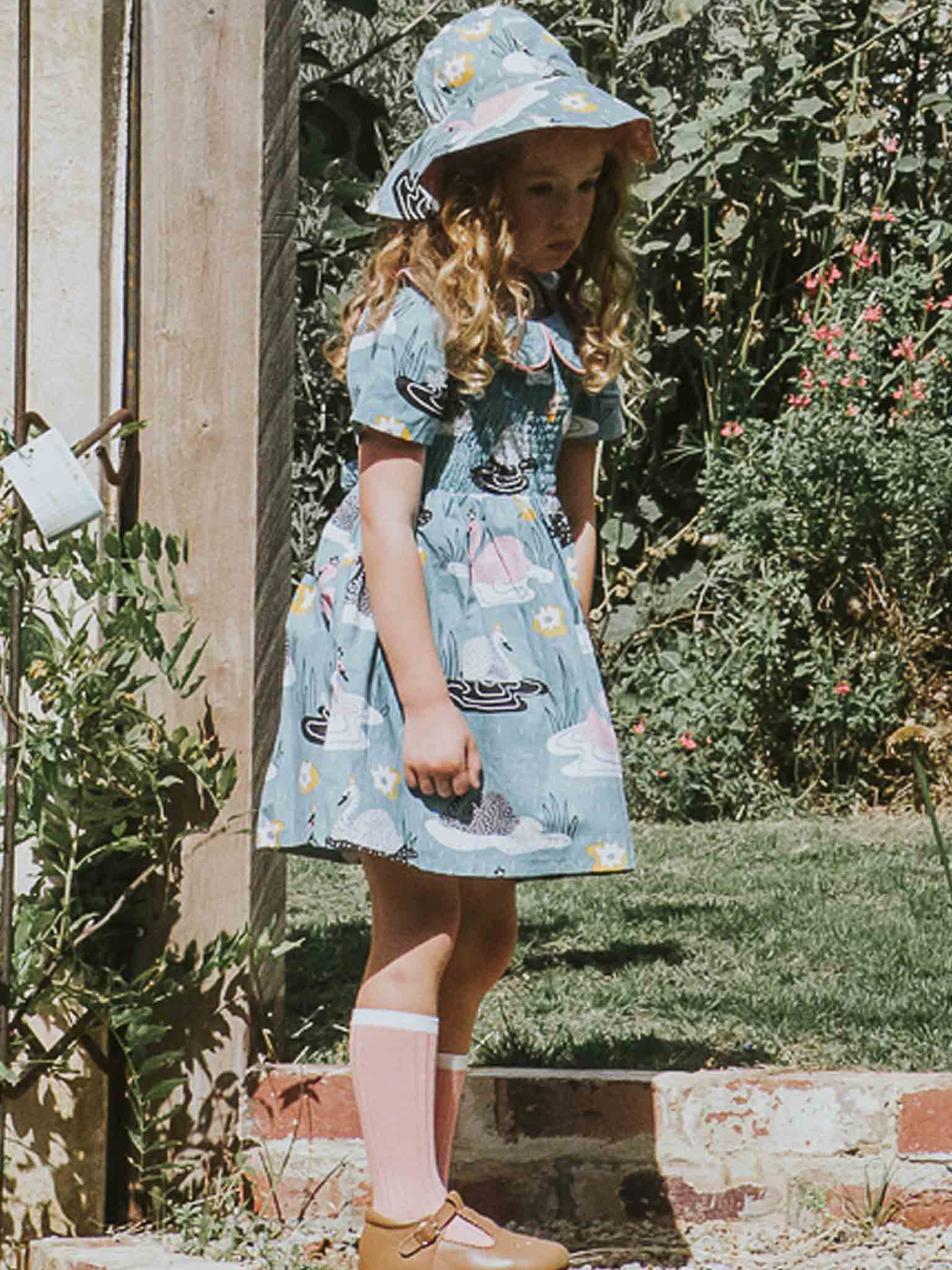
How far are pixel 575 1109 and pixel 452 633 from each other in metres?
0.73

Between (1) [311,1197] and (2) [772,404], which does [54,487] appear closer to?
(1) [311,1197]

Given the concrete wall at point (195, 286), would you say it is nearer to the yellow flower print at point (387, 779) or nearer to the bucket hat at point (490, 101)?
the bucket hat at point (490, 101)

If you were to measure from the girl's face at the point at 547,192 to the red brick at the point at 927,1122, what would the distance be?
1194 millimetres

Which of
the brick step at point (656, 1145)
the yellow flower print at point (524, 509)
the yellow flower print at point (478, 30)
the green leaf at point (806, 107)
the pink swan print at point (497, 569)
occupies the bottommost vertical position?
the brick step at point (656, 1145)

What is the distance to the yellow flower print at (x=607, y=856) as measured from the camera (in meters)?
2.21

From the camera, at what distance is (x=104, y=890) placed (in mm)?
2506

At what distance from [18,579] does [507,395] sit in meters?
0.63

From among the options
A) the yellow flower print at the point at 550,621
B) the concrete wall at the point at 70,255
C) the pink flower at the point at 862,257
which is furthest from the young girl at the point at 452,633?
the pink flower at the point at 862,257

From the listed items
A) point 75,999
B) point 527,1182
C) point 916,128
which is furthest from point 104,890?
point 916,128

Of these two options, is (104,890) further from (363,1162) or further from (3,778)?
(363,1162)

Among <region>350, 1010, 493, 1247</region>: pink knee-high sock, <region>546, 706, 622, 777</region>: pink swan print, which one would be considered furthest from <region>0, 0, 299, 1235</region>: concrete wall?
<region>546, 706, 622, 777</region>: pink swan print

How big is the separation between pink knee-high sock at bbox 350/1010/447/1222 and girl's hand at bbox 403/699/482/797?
0.29m

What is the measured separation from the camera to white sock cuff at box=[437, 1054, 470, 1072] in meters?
2.32

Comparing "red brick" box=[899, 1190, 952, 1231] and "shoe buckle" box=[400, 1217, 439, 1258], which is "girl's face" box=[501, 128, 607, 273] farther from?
"red brick" box=[899, 1190, 952, 1231]
